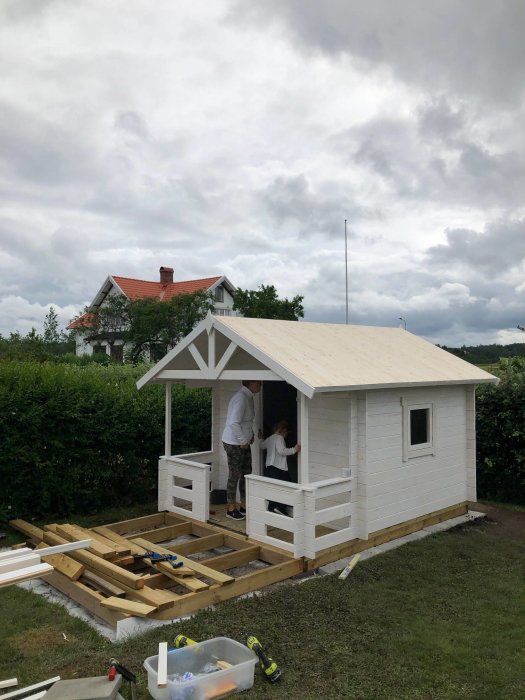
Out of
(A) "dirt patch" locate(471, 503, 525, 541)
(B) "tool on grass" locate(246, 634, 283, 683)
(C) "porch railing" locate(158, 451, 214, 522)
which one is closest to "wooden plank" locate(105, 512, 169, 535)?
(C) "porch railing" locate(158, 451, 214, 522)

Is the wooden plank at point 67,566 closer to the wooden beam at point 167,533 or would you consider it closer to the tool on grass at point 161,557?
the tool on grass at point 161,557

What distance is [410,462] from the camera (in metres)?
8.11

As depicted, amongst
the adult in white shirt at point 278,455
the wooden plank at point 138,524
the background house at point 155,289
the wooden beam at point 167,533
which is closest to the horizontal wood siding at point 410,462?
the adult in white shirt at point 278,455

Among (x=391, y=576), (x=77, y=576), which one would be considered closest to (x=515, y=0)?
(x=391, y=576)

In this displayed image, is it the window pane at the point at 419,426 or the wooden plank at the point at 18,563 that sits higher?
the window pane at the point at 419,426

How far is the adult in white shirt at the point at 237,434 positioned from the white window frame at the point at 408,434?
2.34 m

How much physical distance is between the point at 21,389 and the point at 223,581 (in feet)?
15.1

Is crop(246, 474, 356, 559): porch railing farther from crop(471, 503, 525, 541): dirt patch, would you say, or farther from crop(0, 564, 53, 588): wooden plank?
crop(0, 564, 53, 588): wooden plank

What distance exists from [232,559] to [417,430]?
12.2 feet

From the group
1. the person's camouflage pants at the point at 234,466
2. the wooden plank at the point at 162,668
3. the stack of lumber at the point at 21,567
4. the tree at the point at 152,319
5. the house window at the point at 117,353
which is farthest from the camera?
the house window at the point at 117,353

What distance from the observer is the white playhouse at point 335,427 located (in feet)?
22.3

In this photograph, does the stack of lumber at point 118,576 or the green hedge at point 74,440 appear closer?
the stack of lumber at point 118,576

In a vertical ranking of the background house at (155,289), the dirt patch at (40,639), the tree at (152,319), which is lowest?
the dirt patch at (40,639)

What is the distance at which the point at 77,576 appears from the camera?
19.2 ft
